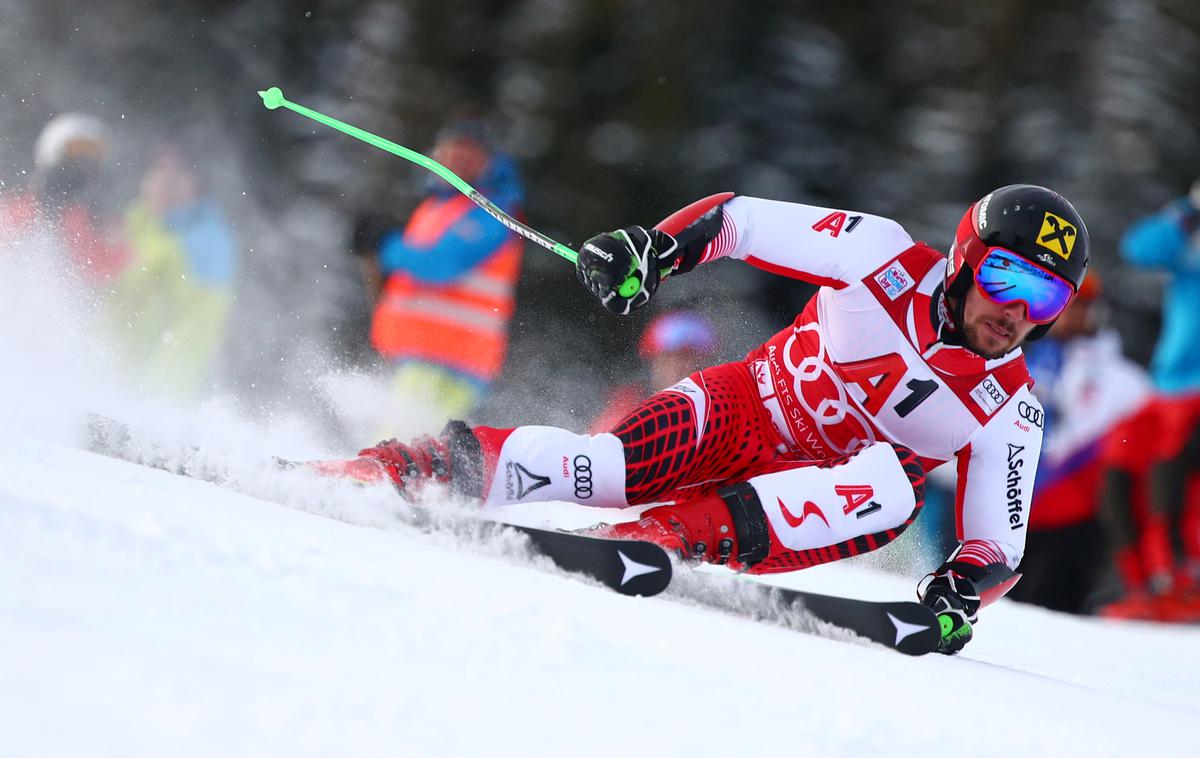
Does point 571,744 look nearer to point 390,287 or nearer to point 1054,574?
point 390,287

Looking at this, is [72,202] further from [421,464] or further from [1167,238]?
[1167,238]

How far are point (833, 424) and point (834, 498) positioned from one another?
0.41m

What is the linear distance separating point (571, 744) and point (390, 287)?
12.5ft

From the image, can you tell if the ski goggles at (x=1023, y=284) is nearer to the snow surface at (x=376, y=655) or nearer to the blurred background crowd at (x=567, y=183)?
the snow surface at (x=376, y=655)

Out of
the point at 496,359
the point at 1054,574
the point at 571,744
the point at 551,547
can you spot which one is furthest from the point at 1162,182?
the point at 571,744

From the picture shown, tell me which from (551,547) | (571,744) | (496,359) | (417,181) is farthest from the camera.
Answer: (417,181)

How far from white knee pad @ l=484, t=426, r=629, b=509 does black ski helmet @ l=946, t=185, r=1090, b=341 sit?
104 cm

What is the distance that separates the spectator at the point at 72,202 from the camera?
230 inches

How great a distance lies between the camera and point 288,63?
38.1 ft

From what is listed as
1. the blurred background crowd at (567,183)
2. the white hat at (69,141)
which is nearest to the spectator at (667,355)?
the blurred background crowd at (567,183)

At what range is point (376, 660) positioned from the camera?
5.98 ft

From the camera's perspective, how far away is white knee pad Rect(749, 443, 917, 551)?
3357 millimetres

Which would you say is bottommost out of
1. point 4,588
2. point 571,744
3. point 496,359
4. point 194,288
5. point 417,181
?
point 571,744

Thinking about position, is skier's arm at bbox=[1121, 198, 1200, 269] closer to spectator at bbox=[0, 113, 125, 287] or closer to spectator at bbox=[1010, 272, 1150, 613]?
spectator at bbox=[1010, 272, 1150, 613]
